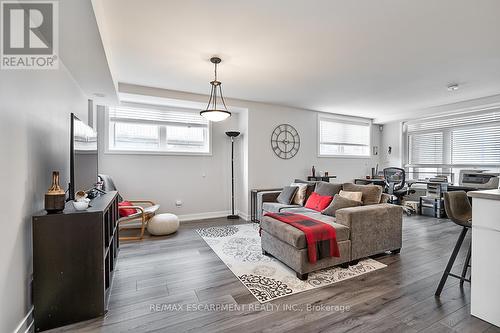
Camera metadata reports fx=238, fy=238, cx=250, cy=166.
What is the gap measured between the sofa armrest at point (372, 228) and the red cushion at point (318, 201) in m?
0.71

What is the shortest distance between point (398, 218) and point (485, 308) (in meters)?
1.37

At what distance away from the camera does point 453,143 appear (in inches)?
223

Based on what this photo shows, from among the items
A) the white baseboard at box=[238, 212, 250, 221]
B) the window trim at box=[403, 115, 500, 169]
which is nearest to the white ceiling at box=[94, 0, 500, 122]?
the window trim at box=[403, 115, 500, 169]

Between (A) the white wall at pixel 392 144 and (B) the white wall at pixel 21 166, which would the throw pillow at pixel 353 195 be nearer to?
(B) the white wall at pixel 21 166

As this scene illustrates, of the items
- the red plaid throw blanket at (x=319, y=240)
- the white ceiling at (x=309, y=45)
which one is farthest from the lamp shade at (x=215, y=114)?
the red plaid throw blanket at (x=319, y=240)

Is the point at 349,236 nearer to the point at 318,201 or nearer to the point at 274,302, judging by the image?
the point at 318,201

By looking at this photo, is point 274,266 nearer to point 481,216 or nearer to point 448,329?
point 448,329

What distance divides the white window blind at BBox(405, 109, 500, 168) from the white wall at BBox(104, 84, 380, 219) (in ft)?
10.1

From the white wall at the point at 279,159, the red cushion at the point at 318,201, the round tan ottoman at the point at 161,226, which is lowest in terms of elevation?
the round tan ottoman at the point at 161,226

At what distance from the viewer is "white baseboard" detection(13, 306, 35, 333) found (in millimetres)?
1624

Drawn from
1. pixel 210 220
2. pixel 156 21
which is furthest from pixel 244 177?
pixel 156 21

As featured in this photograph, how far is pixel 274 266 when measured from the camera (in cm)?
273

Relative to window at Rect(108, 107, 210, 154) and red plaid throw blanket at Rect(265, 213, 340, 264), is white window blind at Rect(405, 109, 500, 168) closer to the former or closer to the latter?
red plaid throw blanket at Rect(265, 213, 340, 264)

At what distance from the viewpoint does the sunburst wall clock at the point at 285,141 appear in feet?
17.6
